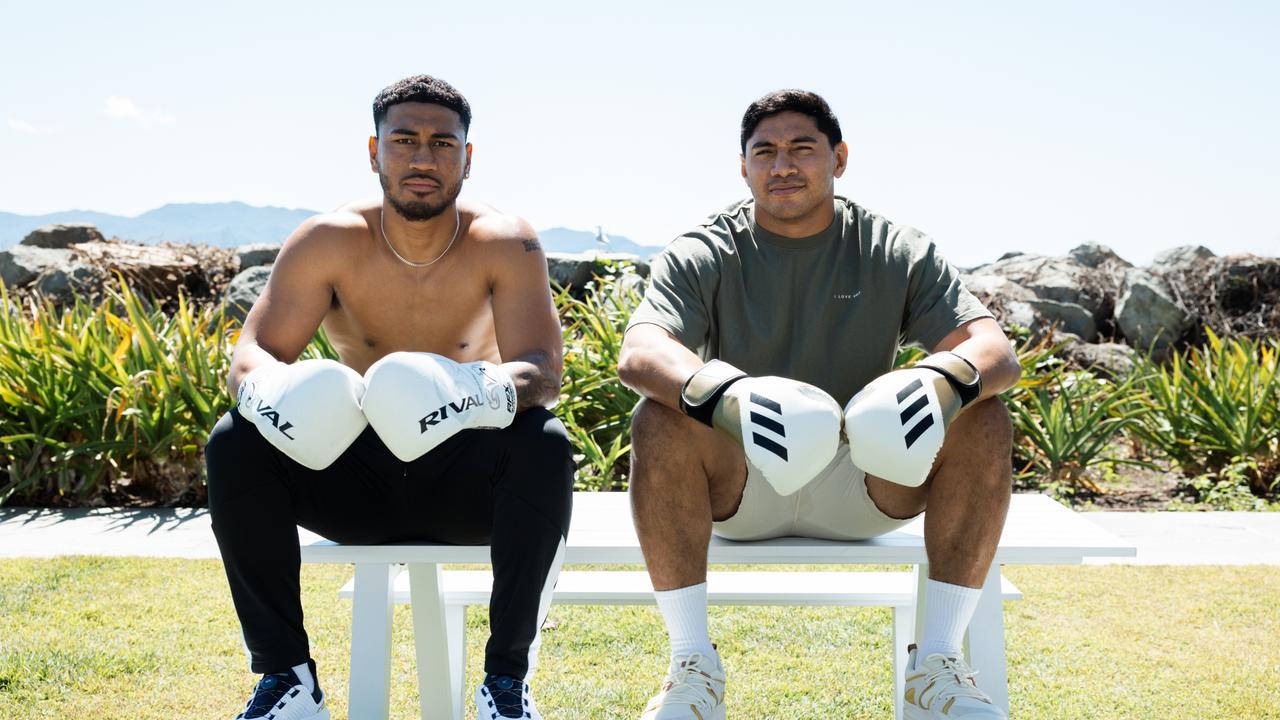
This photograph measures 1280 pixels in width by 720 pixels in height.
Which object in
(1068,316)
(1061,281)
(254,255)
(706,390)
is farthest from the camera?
(254,255)

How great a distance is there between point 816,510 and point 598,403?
10.0 ft

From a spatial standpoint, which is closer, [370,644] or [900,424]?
[900,424]

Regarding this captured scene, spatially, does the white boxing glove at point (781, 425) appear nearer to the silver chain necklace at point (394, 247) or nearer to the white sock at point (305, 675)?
the white sock at point (305, 675)

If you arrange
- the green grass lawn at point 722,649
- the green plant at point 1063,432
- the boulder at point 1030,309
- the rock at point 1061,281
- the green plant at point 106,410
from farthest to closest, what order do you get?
the rock at point 1061,281 < the boulder at point 1030,309 < the green plant at point 1063,432 < the green plant at point 106,410 < the green grass lawn at point 722,649

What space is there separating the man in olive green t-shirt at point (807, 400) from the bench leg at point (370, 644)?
23.0 inches

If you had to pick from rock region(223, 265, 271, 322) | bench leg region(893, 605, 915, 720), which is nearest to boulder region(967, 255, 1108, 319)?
rock region(223, 265, 271, 322)

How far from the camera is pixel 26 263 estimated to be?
978cm

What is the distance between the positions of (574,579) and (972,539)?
1015mm

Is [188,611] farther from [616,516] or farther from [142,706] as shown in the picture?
[616,516]

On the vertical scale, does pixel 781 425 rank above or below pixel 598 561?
above

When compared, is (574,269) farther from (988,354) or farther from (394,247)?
(988,354)

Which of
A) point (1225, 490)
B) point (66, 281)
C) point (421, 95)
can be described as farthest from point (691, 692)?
point (66, 281)

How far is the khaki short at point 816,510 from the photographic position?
2277mm

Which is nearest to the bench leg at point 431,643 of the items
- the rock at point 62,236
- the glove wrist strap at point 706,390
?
the glove wrist strap at point 706,390
